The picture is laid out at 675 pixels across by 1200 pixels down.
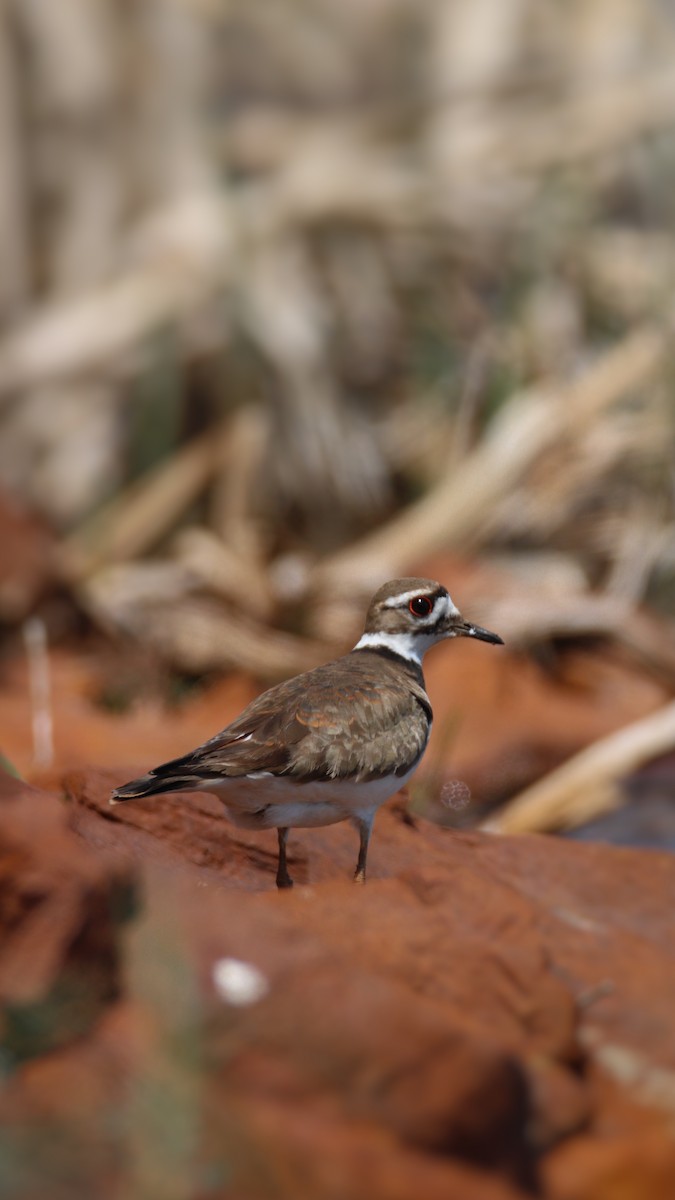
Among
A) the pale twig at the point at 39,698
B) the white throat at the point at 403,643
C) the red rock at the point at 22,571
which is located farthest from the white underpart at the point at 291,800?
the red rock at the point at 22,571

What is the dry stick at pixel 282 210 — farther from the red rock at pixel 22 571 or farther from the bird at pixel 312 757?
the bird at pixel 312 757

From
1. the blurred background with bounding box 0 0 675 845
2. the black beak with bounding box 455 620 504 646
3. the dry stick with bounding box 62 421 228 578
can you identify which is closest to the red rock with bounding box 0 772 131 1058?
the black beak with bounding box 455 620 504 646

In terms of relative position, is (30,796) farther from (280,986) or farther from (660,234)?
(660,234)

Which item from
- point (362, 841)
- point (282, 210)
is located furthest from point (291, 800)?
point (282, 210)

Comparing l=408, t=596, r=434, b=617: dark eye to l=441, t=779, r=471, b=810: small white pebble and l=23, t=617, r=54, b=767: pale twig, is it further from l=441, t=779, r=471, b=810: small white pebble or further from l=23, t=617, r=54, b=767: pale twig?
l=441, t=779, r=471, b=810: small white pebble

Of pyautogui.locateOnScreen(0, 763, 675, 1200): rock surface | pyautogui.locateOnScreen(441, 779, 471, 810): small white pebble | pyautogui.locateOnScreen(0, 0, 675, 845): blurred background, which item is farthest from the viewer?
pyautogui.locateOnScreen(0, 0, 675, 845): blurred background

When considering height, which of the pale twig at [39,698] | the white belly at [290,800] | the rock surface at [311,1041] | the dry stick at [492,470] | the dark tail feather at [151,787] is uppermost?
the dry stick at [492,470]
